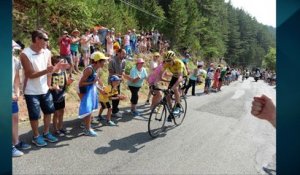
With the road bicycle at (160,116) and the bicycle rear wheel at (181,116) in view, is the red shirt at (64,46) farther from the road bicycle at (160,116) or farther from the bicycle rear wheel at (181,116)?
the road bicycle at (160,116)

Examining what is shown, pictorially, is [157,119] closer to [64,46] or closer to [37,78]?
[37,78]

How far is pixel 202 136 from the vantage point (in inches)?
319

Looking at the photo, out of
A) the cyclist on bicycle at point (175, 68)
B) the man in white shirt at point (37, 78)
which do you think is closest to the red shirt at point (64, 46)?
the cyclist on bicycle at point (175, 68)

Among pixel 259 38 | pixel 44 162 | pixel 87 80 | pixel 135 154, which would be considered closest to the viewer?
pixel 44 162

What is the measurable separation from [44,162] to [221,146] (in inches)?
159

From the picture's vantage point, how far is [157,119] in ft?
26.7

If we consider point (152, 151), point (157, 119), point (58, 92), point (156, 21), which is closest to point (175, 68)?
point (157, 119)

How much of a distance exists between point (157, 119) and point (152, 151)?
5.31ft

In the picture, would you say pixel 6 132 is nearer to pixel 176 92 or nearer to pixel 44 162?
pixel 44 162

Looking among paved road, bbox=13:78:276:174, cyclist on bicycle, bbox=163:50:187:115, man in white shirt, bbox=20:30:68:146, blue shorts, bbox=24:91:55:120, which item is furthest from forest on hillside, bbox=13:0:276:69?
blue shorts, bbox=24:91:55:120

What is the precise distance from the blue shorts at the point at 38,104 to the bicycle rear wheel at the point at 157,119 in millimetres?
2551

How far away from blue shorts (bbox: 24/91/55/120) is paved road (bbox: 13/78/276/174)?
695 mm

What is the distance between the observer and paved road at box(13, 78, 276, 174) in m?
5.46

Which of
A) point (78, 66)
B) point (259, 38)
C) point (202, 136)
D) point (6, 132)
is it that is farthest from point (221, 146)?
point (259, 38)
